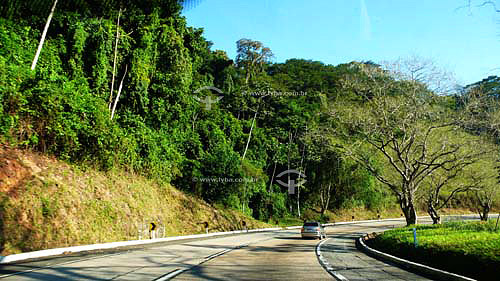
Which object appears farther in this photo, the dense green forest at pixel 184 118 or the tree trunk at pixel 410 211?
the tree trunk at pixel 410 211

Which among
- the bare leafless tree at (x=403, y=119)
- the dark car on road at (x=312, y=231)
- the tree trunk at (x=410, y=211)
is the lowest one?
the dark car on road at (x=312, y=231)

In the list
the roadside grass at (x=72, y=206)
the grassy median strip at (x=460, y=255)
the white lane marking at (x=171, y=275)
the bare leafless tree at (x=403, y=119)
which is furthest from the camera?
the bare leafless tree at (x=403, y=119)

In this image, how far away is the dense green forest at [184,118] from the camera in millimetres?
23359

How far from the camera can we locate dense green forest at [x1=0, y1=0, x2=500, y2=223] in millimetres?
23359

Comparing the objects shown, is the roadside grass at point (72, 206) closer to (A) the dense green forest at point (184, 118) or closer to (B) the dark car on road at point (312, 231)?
(A) the dense green forest at point (184, 118)

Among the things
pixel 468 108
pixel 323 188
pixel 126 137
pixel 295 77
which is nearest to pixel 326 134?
pixel 468 108

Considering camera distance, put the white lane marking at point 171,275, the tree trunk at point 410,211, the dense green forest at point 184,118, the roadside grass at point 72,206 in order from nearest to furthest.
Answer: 1. the white lane marking at point 171,275
2. the roadside grass at point 72,206
3. the dense green forest at point 184,118
4. the tree trunk at point 410,211

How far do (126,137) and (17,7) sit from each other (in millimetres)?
12902

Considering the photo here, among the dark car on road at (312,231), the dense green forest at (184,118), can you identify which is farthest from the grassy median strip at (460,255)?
the dark car on road at (312,231)

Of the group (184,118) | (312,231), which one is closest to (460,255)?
(312,231)

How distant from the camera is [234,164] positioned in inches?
1773

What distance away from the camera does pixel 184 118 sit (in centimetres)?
4347

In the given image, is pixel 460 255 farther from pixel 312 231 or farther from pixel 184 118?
pixel 184 118

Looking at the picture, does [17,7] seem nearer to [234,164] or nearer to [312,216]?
[234,164]
